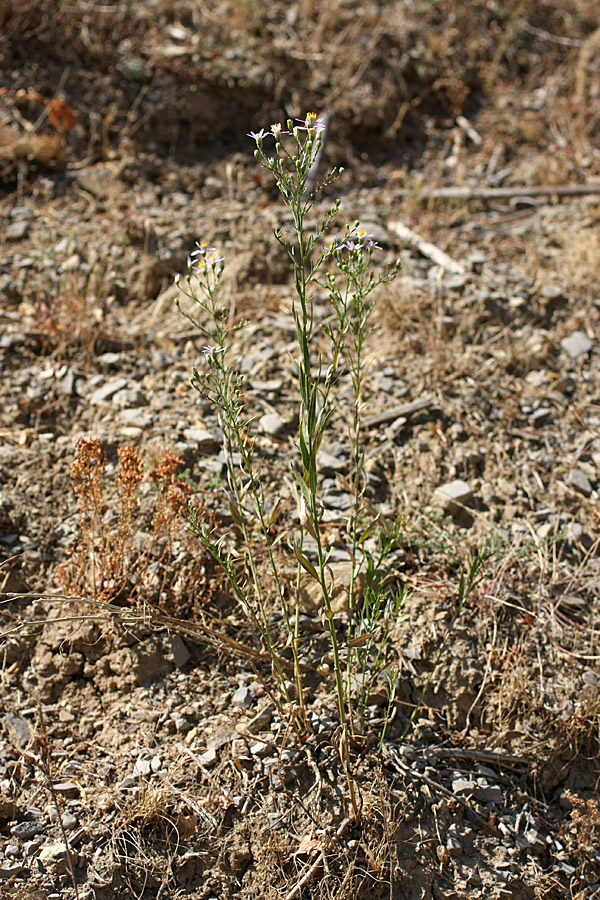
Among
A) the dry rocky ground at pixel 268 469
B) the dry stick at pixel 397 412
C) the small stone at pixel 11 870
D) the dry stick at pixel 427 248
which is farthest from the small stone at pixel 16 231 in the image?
the small stone at pixel 11 870

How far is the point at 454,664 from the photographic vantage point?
114 inches

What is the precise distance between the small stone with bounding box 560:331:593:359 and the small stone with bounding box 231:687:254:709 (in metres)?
2.90

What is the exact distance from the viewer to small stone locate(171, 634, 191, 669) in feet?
9.32

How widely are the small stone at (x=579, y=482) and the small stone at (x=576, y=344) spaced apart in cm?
99

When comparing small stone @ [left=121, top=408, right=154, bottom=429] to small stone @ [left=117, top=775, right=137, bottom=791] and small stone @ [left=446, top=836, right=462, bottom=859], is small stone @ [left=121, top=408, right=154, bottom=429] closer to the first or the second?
small stone @ [left=117, top=775, right=137, bottom=791]

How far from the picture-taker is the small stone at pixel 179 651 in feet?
9.32

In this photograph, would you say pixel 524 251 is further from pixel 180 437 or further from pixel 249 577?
pixel 249 577

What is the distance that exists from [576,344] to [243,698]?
3040 millimetres

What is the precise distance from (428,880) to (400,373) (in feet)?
8.46

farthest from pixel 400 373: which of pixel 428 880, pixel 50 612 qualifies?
pixel 428 880

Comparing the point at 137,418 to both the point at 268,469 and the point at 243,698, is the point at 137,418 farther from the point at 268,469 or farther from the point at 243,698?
the point at 243,698

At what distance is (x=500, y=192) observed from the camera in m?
5.96

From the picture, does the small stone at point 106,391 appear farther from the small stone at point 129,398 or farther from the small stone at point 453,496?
the small stone at point 453,496

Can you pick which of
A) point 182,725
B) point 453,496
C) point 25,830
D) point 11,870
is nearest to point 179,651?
point 182,725
